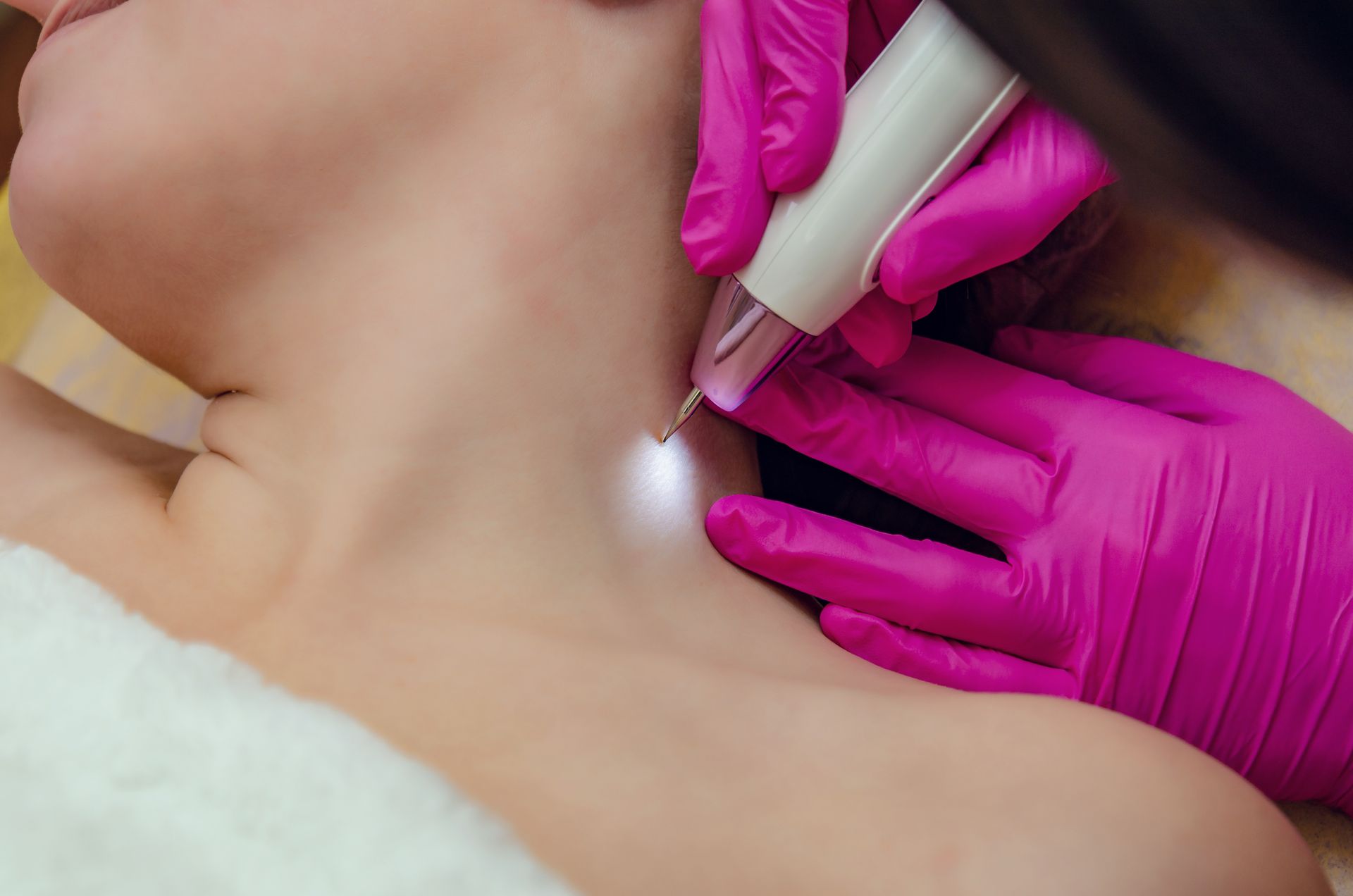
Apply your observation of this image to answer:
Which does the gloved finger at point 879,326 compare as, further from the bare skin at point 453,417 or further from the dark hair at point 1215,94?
the dark hair at point 1215,94

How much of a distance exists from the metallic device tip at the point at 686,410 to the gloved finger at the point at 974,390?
0.21 m

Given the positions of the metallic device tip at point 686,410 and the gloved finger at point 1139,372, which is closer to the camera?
the metallic device tip at point 686,410

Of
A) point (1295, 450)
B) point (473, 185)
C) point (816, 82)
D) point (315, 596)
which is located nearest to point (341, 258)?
point (473, 185)

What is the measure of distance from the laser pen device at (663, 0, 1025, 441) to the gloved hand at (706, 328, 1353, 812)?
0.18m

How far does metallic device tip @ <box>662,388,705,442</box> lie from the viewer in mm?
783

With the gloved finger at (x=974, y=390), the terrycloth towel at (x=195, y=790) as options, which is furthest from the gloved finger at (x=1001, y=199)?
the terrycloth towel at (x=195, y=790)

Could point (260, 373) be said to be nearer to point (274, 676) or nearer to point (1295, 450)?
point (274, 676)

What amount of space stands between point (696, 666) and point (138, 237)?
58 cm

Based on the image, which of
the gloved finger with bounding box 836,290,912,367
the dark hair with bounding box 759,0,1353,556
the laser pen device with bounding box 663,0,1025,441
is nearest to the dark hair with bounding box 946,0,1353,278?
the dark hair with bounding box 759,0,1353,556

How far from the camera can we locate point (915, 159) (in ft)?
2.11

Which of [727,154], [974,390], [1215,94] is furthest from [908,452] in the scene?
[1215,94]

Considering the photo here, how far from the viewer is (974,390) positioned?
3.02 ft

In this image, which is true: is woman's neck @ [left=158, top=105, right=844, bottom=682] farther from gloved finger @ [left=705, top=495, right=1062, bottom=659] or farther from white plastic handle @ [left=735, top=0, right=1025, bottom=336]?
white plastic handle @ [left=735, top=0, right=1025, bottom=336]

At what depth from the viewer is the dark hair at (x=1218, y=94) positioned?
Result: 265 mm
